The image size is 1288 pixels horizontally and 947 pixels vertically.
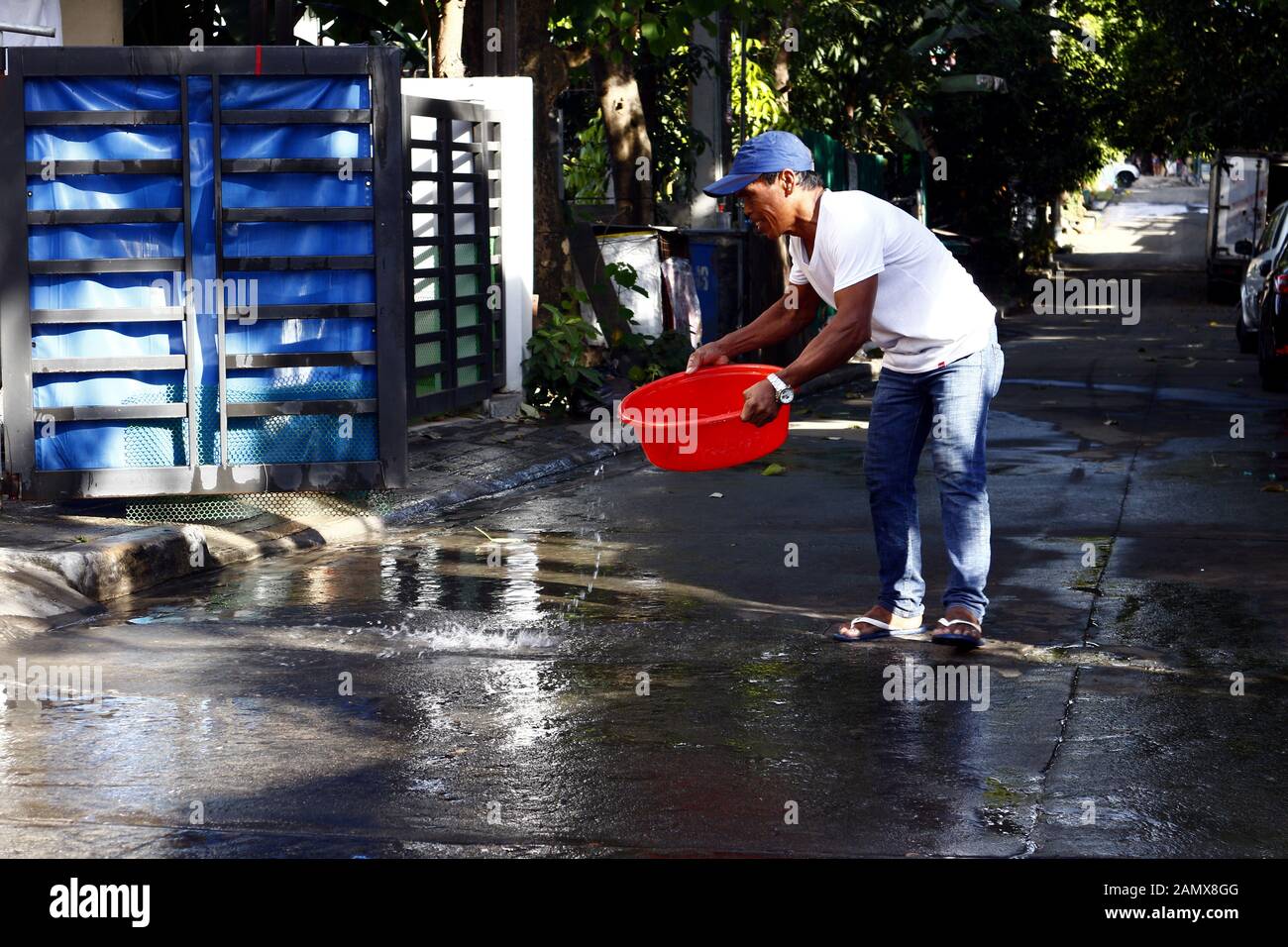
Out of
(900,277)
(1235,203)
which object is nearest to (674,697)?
(900,277)

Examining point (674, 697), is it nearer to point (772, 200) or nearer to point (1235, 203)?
point (772, 200)

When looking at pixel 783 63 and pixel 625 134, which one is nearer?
pixel 625 134

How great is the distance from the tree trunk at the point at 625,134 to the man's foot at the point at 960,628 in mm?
13089

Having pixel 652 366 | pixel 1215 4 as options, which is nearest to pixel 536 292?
pixel 652 366

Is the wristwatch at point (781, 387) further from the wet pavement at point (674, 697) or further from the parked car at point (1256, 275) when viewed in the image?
the parked car at point (1256, 275)

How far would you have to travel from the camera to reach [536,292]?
52.4ft

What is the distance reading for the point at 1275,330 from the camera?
1653 centimetres

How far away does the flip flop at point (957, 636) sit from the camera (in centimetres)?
697

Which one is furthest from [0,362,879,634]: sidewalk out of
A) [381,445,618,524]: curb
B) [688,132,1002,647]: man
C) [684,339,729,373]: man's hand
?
[688,132,1002,647]: man

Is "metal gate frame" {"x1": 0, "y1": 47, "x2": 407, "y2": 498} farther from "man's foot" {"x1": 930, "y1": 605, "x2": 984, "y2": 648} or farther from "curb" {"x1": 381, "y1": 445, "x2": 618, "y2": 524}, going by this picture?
"man's foot" {"x1": 930, "y1": 605, "x2": 984, "y2": 648}

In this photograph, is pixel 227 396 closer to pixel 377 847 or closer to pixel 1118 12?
pixel 377 847

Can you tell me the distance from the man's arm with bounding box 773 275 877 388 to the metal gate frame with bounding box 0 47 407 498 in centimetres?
403

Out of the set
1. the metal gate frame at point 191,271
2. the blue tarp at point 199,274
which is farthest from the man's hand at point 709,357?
the blue tarp at point 199,274

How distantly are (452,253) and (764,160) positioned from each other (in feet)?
22.5
